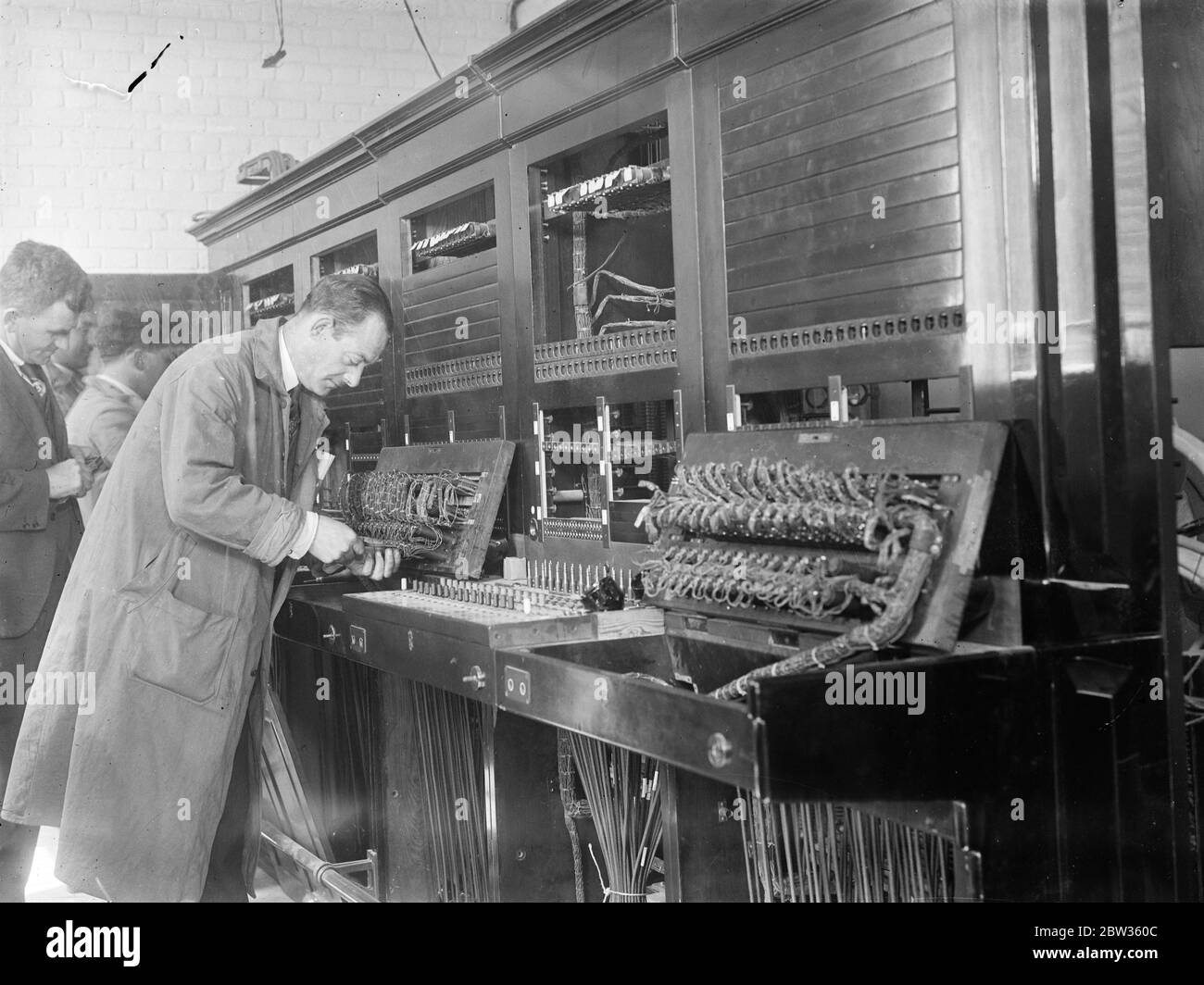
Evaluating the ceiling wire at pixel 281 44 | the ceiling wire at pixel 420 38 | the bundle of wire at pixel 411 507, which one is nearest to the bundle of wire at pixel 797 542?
the bundle of wire at pixel 411 507

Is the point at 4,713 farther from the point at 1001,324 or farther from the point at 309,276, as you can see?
the point at 1001,324

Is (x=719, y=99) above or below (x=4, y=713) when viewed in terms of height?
above

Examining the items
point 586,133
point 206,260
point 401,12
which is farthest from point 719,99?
point 206,260

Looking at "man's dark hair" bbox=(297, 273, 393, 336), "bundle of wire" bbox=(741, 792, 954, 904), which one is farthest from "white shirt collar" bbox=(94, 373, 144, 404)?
"bundle of wire" bbox=(741, 792, 954, 904)

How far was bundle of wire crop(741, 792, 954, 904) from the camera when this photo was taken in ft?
7.42

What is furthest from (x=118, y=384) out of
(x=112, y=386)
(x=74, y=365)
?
(x=74, y=365)

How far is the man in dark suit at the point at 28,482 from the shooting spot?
348 centimetres

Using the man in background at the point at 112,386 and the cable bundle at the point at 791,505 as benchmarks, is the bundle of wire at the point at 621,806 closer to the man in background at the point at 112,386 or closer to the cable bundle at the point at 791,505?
the cable bundle at the point at 791,505

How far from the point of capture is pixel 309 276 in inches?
206

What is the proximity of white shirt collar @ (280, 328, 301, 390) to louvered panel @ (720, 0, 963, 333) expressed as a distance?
130 cm

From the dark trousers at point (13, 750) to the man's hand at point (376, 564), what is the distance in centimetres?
97

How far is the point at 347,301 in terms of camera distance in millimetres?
3178

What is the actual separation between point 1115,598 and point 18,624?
3.02m

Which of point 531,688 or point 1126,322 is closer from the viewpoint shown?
point 1126,322
